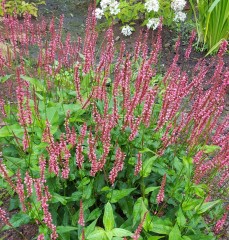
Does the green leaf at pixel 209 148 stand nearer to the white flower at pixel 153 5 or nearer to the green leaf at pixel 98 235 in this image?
the green leaf at pixel 98 235

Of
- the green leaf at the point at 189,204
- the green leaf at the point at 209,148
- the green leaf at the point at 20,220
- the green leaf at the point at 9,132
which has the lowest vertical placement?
the green leaf at the point at 20,220

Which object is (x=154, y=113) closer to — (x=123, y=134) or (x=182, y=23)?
(x=123, y=134)

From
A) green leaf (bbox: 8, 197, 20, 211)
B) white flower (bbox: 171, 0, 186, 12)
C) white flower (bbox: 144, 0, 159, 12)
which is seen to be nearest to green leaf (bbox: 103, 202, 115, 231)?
green leaf (bbox: 8, 197, 20, 211)

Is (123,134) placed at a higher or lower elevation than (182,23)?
lower

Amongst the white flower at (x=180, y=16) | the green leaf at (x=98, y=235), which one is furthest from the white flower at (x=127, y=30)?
the green leaf at (x=98, y=235)

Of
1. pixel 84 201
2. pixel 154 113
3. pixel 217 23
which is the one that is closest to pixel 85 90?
pixel 154 113

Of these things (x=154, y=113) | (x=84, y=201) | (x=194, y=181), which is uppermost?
(x=154, y=113)

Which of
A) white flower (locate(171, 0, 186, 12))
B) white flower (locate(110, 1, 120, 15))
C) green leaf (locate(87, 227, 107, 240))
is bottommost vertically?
green leaf (locate(87, 227, 107, 240))

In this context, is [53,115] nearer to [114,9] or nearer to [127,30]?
[114,9]

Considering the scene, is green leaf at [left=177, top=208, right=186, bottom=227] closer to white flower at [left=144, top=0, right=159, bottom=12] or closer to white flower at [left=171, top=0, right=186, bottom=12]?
white flower at [left=144, top=0, right=159, bottom=12]

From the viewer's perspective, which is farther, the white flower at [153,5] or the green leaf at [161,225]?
the white flower at [153,5]

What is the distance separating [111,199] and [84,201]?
226mm

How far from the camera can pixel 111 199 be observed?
255cm

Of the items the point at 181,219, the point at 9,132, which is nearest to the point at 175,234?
the point at 181,219
